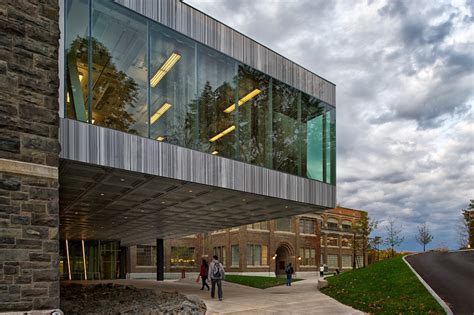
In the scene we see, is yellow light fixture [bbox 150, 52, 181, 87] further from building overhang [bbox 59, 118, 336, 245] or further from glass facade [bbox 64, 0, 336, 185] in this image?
building overhang [bbox 59, 118, 336, 245]

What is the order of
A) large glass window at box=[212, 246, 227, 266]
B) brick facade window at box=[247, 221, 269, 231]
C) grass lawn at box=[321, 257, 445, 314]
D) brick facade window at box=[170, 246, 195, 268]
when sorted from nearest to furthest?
grass lawn at box=[321, 257, 445, 314], large glass window at box=[212, 246, 227, 266], brick facade window at box=[247, 221, 269, 231], brick facade window at box=[170, 246, 195, 268]

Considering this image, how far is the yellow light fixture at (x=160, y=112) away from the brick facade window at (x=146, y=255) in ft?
138

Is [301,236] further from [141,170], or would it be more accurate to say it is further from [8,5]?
[8,5]

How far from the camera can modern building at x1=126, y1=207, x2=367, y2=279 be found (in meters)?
52.2

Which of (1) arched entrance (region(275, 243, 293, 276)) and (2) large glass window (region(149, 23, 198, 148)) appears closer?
(2) large glass window (region(149, 23, 198, 148))

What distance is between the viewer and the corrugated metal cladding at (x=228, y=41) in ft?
50.1

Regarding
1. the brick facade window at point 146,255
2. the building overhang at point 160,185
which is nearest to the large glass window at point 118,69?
the building overhang at point 160,185

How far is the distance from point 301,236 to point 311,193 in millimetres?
40452

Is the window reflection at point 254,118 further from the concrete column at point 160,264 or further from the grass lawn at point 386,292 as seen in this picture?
the concrete column at point 160,264

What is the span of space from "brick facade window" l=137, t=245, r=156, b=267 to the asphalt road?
36294 millimetres

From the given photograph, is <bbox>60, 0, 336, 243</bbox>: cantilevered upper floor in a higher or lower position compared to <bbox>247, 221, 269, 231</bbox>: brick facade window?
higher

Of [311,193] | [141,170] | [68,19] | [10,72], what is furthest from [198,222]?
[10,72]

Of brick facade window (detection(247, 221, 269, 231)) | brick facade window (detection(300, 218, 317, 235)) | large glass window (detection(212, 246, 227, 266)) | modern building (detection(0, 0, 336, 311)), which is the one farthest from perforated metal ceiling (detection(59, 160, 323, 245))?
brick facade window (detection(300, 218, 317, 235))

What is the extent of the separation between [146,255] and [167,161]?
42379mm
